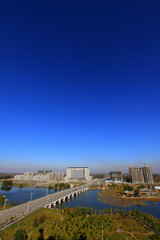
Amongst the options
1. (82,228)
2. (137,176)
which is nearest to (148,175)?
(137,176)

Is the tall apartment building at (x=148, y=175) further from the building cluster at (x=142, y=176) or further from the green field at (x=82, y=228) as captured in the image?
the green field at (x=82, y=228)

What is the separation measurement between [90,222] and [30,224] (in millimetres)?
14810

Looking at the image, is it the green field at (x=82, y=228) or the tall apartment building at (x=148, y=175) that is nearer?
the green field at (x=82, y=228)

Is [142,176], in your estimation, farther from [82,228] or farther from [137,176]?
[82,228]

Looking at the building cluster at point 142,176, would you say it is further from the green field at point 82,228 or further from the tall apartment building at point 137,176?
the green field at point 82,228

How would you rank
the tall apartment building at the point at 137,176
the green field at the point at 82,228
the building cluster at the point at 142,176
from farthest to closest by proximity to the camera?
the tall apartment building at the point at 137,176, the building cluster at the point at 142,176, the green field at the point at 82,228

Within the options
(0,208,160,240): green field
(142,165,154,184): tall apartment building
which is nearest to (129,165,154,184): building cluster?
(142,165,154,184): tall apartment building

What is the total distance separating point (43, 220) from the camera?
30.2m

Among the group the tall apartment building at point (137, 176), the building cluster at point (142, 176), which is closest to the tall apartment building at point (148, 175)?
the building cluster at point (142, 176)

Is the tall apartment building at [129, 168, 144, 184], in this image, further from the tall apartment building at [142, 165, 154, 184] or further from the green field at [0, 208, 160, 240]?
the green field at [0, 208, 160, 240]

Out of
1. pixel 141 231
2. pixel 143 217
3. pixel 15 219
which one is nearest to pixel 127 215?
pixel 143 217

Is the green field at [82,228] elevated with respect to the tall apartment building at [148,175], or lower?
lower

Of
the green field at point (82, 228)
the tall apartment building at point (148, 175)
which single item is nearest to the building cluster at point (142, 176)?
the tall apartment building at point (148, 175)

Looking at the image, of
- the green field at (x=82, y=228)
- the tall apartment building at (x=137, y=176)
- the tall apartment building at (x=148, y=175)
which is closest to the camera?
the green field at (x=82, y=228)
